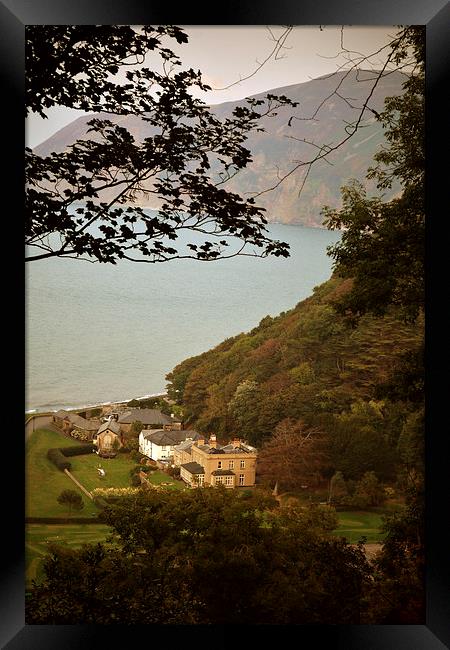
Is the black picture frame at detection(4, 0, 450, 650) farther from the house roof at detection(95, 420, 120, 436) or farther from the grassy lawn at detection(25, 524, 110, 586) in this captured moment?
the house roof at detection(95, 420, 120, 436)

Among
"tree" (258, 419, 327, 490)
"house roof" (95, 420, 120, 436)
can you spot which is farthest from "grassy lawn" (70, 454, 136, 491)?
"tree" (258, 419, 327, 490)

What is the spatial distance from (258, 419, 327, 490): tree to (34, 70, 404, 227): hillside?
111 cm

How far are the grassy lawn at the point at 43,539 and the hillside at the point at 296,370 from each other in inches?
30.9

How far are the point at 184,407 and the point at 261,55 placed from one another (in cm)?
186

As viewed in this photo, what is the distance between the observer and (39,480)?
3.65 metres

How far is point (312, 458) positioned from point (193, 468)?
0.61 metres

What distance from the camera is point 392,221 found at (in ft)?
12.4

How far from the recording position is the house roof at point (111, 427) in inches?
146

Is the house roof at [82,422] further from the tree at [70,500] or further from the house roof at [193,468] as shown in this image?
the house roof at [193,468]

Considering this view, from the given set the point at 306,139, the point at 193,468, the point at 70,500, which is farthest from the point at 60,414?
the point at 306,139

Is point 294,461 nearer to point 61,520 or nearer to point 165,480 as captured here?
point 165,480

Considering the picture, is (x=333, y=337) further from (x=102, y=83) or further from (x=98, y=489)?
(x=102, y=83)
